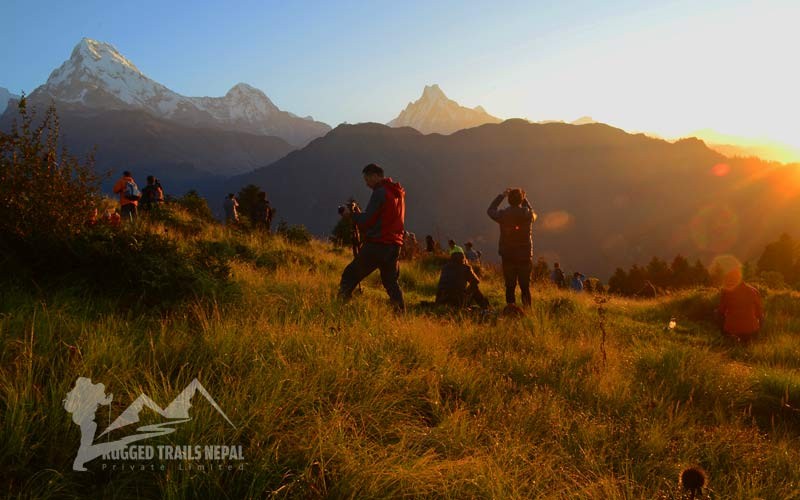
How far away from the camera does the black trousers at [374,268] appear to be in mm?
5531

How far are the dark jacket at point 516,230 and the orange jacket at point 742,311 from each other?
3.20 metres

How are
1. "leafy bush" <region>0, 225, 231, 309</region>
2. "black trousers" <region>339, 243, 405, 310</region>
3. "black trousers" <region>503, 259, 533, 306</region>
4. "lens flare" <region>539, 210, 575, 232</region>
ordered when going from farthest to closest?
"lens flare" <region>539, 210, 575, 232</region>
"black trousers" <region>503, 259, 533, 306</region>
"black trousers" <region>339, 243, 405, 310</region>
"leafy bush" <region>0, 225, 231, 309</region>

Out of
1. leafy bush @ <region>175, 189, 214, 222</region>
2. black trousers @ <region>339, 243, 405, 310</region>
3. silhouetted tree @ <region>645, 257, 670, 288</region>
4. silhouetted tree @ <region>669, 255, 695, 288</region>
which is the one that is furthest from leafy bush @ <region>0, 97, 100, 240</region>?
silhouetted tree @ <region>669, 255, 695, 288</region>

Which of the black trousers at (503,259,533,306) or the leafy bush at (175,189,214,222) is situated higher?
the leafy bush at (175,189,214,222)

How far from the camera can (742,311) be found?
263 inches

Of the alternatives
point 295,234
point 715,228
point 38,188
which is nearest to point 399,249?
point 38,188

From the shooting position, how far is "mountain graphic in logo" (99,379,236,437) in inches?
84.2

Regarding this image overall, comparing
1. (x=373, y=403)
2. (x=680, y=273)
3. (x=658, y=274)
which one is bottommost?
(x=658, y=274)

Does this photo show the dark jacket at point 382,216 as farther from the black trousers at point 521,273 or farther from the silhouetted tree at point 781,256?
the silhouetted tree at point 781,256

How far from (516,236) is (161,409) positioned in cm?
611

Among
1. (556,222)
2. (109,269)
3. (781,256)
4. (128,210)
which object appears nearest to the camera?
(109,269)
